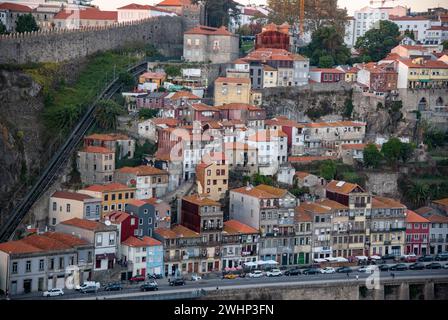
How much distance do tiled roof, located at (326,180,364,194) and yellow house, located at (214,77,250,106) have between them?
623 centimetres

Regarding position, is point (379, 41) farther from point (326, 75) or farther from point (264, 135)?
point (264, 135)

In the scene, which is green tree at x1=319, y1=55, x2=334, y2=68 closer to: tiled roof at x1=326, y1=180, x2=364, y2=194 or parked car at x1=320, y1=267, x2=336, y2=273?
tiled roof at x1=326, y1=180, x2=364, y2=194

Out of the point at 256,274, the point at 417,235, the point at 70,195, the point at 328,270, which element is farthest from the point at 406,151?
the point at 70,195

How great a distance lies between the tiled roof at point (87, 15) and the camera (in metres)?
57.2

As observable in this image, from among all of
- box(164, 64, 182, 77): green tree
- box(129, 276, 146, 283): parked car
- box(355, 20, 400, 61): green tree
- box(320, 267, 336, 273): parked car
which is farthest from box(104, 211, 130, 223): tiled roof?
box(355, 20, 400, 61): green tree

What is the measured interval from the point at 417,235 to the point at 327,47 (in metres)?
15.4

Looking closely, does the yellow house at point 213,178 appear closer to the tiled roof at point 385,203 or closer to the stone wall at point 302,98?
the tiled roof at point 385,203

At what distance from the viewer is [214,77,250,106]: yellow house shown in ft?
161

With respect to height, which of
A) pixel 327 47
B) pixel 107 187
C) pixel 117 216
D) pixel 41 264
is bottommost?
pixel 41 264

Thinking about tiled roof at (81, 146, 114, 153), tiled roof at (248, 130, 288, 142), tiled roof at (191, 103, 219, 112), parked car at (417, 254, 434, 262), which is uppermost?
tiled roof at (191, 103, 219, 112)

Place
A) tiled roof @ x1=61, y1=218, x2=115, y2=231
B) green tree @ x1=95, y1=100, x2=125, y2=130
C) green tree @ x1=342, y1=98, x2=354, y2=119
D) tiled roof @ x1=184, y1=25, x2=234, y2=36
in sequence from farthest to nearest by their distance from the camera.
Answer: tiled roof @ x1=184, y1=25, x2=234, y2=36 < green tree @ x1=342, y1=98, x2=354, y2=119 < green tree @ x1=95, y1=100, x2=125, y2=130 < tiled roof @ x1=61, y1=218, x2=115, y2=231

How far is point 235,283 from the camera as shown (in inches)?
1494
